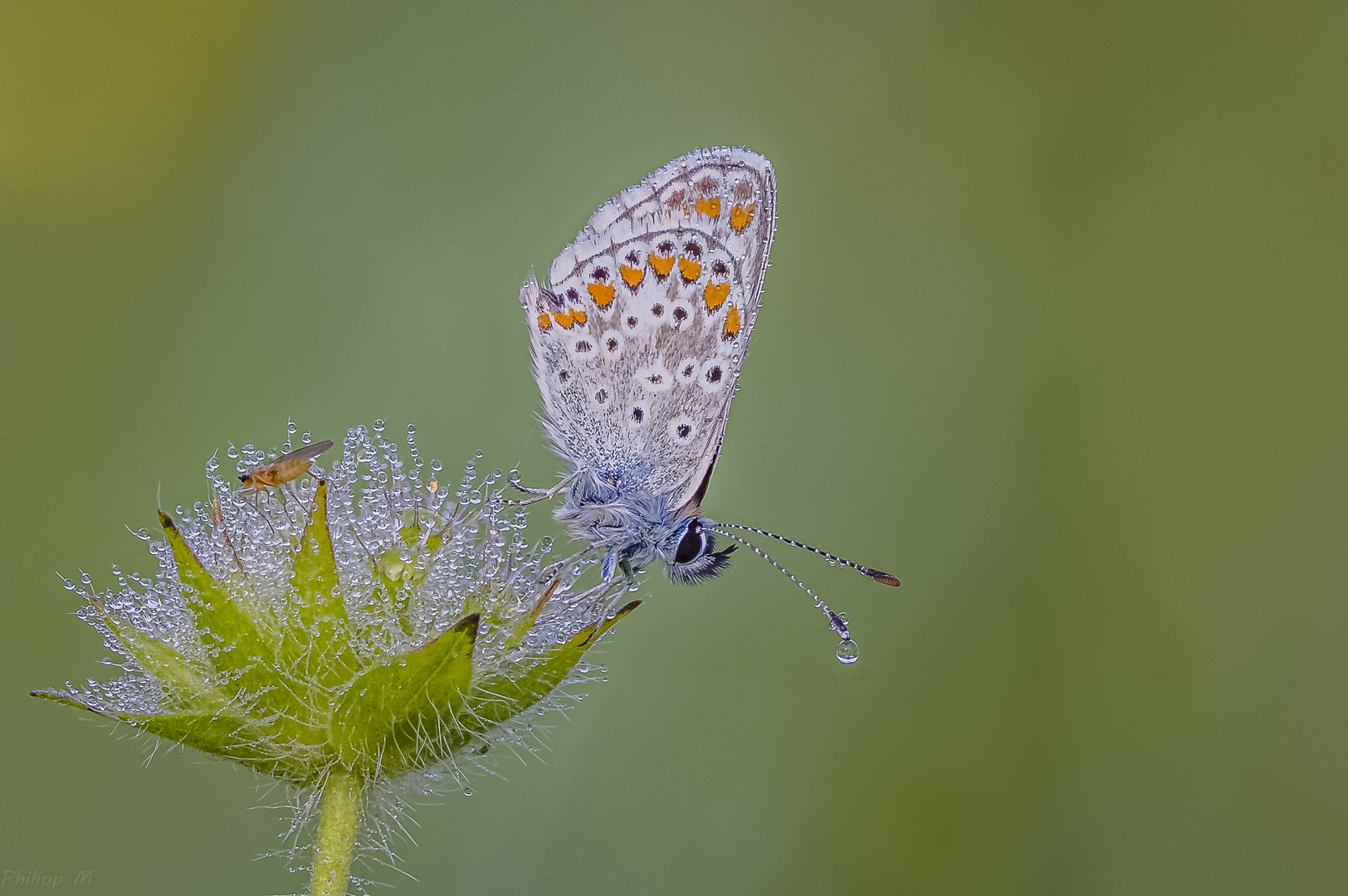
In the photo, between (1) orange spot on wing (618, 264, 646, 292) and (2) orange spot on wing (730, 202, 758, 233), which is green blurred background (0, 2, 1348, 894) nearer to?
(1) orange spot on wing (618, 264, 646, 292)

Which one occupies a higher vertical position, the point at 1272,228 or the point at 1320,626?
the point at 1272,228

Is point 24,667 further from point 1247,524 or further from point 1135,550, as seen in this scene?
point 1247,524

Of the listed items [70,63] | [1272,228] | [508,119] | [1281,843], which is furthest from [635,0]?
[1281,843]

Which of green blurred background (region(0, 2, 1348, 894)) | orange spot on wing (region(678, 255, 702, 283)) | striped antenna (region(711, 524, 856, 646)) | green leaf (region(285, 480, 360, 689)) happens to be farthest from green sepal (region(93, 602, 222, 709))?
orange spot on wing (region(678, 255, 702, 283))

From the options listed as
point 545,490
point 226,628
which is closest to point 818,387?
point 545,490

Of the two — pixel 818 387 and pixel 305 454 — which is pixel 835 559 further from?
pixel 305 454

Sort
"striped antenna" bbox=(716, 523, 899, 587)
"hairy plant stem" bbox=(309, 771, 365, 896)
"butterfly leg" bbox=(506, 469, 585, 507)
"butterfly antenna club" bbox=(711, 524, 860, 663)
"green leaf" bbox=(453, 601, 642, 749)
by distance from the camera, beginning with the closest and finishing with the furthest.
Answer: "hairy plant stem" bbox=(309, 771, 365, 896) → "green leaf" bbox=(453, 601, 642, 749) → "butterfly leg" bbox=(506, 469, 585, 507) → "striped antenna" bbox=(716, 523, 899, 587) → "butterfly antenna club" bbox=(711, 524, 860, 663)

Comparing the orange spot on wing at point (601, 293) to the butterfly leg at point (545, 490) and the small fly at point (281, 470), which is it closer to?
the butterfly leg at point (545, 490)
